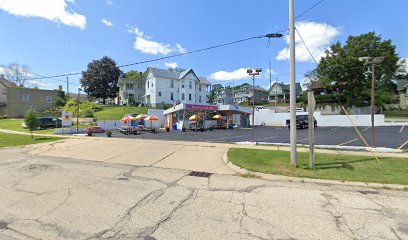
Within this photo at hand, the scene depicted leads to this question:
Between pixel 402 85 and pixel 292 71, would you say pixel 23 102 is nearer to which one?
pixel 292 71

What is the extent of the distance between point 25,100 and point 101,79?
16.2 metres

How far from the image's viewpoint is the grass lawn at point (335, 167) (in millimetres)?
6668

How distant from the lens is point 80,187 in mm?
6242

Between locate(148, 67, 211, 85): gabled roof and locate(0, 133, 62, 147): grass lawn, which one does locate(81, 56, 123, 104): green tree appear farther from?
locate(0, 133, 62, 147): grass lawn

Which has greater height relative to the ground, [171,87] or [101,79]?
[101,79]

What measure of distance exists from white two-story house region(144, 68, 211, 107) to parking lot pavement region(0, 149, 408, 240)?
41.8 meters

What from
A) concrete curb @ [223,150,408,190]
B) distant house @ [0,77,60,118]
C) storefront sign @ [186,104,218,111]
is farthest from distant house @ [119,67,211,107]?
concrete curb @ [223,150,408,190]

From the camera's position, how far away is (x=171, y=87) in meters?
51.7

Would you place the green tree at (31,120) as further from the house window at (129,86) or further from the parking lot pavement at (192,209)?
the house window at (129,86)

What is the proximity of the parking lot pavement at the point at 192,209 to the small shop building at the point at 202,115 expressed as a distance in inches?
927

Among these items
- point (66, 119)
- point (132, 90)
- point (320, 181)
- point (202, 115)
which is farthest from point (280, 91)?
point (320, 181)

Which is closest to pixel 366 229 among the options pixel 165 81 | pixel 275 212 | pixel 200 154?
pixel 275 212

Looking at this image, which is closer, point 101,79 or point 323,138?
point 323,138

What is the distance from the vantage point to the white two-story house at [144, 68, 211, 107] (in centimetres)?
4945
